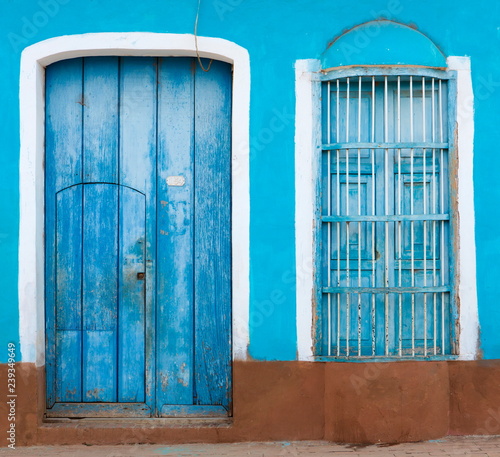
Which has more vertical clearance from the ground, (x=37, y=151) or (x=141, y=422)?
(x=37, y=151)

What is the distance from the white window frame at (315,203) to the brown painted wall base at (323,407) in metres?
0.19

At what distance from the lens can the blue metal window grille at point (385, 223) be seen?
4.05 m

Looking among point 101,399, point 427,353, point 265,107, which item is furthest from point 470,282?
point 101,399

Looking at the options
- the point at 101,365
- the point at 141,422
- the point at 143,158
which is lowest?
the point at 141,422

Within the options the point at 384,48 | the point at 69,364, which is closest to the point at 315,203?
the point at 384,48

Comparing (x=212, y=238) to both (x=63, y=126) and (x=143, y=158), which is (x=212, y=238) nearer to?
(x=143, y=158)

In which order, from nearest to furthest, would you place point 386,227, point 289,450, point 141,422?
point 289,450 < point 386,227 < point 141,422

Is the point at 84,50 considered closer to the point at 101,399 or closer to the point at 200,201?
the point at 200,201

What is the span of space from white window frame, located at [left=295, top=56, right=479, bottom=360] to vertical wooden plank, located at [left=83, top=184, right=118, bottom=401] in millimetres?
1320

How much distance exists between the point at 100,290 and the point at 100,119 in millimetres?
1221

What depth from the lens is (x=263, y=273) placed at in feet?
13.3

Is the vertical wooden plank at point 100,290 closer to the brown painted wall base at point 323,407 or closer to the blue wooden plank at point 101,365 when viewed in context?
the blue wooden plank at point 101,365

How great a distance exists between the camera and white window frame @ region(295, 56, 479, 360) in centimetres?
401

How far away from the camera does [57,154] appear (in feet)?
13.8
